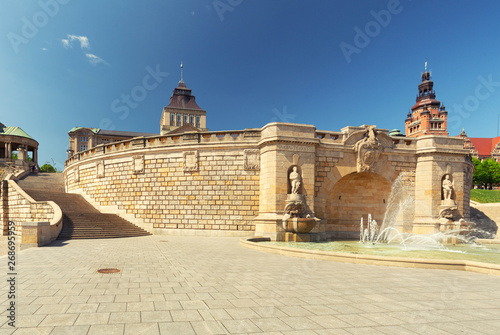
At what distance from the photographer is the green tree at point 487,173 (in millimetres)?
66625

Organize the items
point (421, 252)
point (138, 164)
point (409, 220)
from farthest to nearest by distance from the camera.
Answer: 1. point (138, 164)
2. point (409, 220)
3. point (421, 252)

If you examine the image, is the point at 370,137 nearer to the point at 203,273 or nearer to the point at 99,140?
the point at 203,273

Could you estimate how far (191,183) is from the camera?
21031 mm

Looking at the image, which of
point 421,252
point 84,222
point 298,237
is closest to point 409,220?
point 421,252

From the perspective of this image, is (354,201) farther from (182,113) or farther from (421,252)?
(182,113)

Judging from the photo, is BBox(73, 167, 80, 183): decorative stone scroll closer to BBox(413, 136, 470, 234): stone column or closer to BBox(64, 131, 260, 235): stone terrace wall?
BBox(64, 131, 260, 235): stone terrace wall

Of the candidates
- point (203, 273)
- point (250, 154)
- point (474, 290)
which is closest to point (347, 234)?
point (250, 154)

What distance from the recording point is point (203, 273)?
8.45 meters

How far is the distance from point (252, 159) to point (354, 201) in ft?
29.8

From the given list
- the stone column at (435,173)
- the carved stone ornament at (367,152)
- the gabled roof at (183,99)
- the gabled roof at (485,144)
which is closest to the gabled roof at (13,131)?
the gabled roof at (183,99)

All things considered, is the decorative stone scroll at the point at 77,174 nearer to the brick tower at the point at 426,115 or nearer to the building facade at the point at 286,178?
the building facade at the point at 286,178

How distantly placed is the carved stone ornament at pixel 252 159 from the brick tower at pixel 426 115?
278ft

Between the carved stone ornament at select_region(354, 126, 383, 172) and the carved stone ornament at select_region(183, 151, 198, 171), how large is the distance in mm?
12065

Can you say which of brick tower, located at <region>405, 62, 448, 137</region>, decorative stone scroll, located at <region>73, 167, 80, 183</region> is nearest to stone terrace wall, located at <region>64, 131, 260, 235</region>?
decorative stone scroll, located at <region>73, 167, 80, 183</region>
